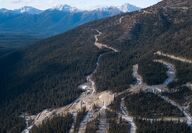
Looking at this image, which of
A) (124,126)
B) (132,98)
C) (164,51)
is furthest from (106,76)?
(124,126)

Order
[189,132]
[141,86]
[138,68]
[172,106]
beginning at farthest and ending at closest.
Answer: [138,68]
[141,86]
[172,106]
[189,132]

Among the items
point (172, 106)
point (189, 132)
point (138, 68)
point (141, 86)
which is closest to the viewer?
point (189, 132)

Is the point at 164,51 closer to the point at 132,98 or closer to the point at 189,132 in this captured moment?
the point at 132,98

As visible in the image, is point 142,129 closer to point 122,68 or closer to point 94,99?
point 94,99

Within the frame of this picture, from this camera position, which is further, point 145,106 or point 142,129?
point 145,106

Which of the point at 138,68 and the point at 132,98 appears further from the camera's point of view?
the point at 138,68

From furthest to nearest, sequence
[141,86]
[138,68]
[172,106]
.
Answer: [138,68]
[141,86]
[172,106]

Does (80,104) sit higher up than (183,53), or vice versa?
(183,53)

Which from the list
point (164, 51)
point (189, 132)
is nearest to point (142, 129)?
point (189, 132)

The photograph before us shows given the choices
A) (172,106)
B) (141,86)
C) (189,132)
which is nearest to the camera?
(189,132)
